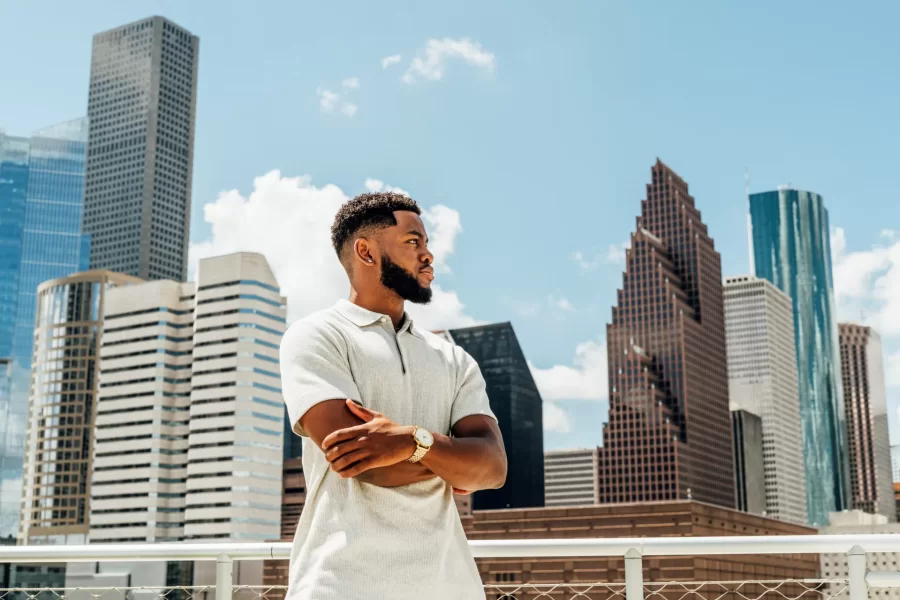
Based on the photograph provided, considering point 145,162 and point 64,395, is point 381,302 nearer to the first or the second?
point 64,395

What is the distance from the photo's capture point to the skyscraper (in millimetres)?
186500

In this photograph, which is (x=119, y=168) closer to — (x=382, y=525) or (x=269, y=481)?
(x=269, y=481)

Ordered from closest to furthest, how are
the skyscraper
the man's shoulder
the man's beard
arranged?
the man's shoulder
the man's beard
the skyscraper

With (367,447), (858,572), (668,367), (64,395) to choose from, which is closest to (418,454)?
(367,447)

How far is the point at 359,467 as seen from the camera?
2.46m

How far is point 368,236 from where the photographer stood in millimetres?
2820

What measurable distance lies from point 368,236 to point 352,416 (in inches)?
21.7

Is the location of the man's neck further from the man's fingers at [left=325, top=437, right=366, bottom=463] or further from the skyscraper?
the skyscraper

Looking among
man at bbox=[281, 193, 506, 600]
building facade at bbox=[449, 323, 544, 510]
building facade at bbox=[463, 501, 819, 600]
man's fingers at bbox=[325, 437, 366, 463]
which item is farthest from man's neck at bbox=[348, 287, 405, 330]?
building facade at bbox=[449, 323, 544, 510]

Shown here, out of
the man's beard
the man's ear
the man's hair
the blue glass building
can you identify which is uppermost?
the blue glass building

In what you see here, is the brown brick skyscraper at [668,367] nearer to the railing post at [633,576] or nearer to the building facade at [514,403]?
the building facade at [514,403]

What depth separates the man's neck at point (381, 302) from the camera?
9.27 ft

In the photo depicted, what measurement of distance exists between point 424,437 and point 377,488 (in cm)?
18

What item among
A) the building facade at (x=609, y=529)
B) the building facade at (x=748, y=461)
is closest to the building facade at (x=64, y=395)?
the building facade at (x=609, y=529)
